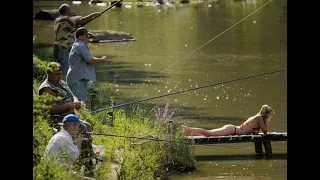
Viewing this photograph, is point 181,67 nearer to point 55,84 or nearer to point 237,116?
point 237,116

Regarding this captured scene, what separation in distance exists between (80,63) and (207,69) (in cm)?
947

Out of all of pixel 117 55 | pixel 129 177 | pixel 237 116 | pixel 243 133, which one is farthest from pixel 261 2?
pixel 129 177

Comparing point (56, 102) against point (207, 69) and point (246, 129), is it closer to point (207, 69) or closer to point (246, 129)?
point (246, 129)

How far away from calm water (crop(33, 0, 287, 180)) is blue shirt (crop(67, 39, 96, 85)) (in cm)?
178

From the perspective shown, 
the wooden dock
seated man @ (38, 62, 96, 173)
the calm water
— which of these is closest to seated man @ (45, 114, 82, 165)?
seated man @ (38, 62, 96, 173)

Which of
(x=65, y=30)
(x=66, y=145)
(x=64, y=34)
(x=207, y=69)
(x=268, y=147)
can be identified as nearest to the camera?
(x=66, y=145)

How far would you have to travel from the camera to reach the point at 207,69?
21.6 metres

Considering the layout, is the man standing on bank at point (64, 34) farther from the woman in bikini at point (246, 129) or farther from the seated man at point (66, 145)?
the seated man at point (66, 145)

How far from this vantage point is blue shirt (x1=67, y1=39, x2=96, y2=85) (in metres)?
12.2

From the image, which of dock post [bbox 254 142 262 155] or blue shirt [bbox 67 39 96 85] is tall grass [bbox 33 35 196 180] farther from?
dock post [bbox 254 142 262 155]

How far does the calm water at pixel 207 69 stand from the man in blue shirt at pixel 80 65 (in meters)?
1.73

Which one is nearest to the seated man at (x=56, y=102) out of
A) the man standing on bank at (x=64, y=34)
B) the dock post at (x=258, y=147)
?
the dock post at (x=258, y=147)

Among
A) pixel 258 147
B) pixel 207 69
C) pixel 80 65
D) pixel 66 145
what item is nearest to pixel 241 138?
pixel 258 147
